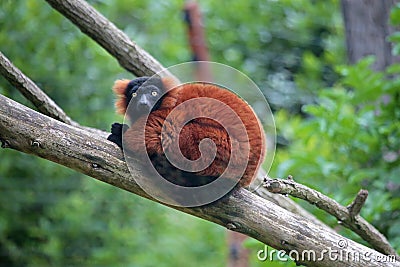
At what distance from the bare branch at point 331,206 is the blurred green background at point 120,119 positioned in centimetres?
32

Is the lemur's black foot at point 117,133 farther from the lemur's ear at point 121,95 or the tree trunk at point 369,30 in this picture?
the tree trunk at point 369,30

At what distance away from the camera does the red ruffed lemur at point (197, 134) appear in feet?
7.11

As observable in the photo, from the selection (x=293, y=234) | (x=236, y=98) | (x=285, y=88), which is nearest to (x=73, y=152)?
(x=236, y=98)

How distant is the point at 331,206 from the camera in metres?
2.43

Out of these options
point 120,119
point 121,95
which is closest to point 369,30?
point 120,119

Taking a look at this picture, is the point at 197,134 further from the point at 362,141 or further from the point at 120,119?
the point at 120,119

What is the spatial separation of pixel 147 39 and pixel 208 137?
10.4 ft

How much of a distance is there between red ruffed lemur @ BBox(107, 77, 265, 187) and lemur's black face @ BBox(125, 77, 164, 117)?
1.6 inches

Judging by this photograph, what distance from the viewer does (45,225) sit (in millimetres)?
4590

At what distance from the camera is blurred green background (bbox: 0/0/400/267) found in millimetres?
3338

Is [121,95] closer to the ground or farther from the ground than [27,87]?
farther from the ground

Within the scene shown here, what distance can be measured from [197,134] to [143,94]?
1.27ft

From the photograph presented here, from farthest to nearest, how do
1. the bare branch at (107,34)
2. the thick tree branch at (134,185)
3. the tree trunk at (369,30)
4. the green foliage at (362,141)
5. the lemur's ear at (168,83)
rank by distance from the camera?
1. the tree trunk at (369,30)
2. the green foliage at (362,141)
3. the bare branch at (107,34)
4. the lemur's ear at (168,83)
5. the thick tree branch at (134,185)

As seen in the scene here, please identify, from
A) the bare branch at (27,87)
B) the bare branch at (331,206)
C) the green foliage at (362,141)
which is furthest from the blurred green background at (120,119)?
the bare branch at (27,87)
